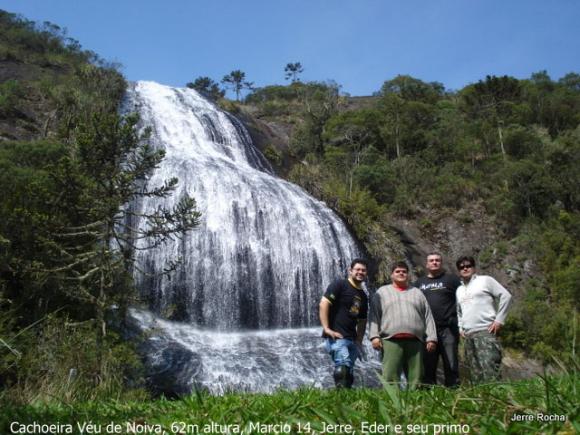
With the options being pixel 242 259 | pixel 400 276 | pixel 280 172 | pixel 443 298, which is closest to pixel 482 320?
pixel 443 298

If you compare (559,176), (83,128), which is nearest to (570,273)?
(559,176)

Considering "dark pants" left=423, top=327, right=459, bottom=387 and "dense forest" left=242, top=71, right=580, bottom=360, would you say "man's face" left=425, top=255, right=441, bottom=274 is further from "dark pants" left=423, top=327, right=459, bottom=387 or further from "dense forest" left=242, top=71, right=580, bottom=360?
"dense forest" left=242, top=71, right=580, bottom=360

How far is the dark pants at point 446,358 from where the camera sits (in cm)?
554

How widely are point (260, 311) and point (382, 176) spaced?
1405 centimetres

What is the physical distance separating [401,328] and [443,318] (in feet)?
3.71

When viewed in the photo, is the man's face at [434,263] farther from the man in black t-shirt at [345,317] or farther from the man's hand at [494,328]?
the man in black t-shirt at [345,317]

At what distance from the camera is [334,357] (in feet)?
16.9

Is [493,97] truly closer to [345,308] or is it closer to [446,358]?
[446,358]

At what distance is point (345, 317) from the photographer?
17.3 feet

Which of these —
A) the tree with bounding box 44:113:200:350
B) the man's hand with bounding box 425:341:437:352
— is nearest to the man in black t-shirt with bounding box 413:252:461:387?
the man's hand with bounding box 425:341:437:352

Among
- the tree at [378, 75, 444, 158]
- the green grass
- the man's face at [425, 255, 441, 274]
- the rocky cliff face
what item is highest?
the tree at [378, 75, 444, 158]

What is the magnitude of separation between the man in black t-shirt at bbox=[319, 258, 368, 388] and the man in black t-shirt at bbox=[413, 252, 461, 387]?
0.89m

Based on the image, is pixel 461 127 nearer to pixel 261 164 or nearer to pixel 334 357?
pixel 261 164

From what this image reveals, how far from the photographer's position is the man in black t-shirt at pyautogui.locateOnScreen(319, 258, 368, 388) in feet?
16.9
